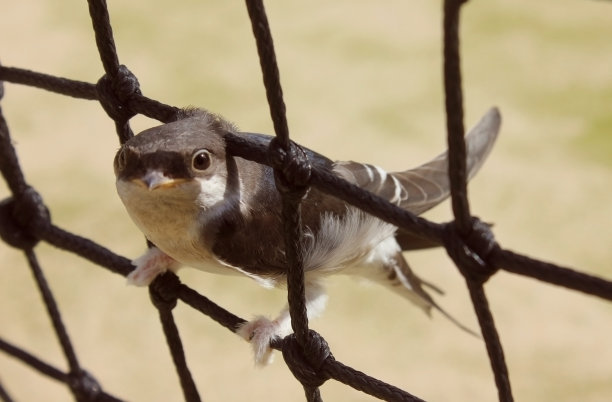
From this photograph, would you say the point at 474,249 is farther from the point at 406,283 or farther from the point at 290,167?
the point at 406,283

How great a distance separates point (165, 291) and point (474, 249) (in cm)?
30

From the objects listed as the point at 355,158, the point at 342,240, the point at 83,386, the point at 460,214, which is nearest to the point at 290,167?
the point at 460,214

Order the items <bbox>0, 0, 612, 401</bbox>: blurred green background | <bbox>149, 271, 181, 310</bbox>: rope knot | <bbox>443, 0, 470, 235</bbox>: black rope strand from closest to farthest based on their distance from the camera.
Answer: <bbox>443, 0, 470, 235</bbox>: black rope strand, <bbox>149, 271, 181, 310</bbox>: rope knot, <bbox>0, 0, 612, 401</bbox>: blurred green background

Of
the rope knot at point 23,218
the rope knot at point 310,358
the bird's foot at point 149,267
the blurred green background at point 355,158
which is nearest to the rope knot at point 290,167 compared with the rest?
the rope knot at point 310,358

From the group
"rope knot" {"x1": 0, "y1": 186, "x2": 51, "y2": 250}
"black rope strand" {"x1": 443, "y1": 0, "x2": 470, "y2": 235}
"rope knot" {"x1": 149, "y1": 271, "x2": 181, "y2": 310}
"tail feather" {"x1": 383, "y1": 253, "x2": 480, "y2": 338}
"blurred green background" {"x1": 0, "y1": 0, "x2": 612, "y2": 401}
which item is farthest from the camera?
"blurred green background" {"x1": 0, "y1": 0, "x2": 612, "y2": 401}

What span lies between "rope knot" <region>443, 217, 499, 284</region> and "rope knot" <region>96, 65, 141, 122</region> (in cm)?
27

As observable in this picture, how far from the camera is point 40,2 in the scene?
213cm

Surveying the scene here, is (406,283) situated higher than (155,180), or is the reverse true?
(406,283)

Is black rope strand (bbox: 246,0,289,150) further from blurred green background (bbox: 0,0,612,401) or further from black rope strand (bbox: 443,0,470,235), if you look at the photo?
blurred green background (bbox: 0,0,612,401)

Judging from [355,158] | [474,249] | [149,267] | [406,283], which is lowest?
[474,249]

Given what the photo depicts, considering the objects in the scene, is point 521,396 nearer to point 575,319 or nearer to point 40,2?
point 575,319

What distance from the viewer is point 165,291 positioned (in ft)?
2.15

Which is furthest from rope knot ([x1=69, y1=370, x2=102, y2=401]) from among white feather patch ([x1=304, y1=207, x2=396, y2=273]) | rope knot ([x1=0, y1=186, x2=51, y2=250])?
white feather patch ([x1=304, y1=207, x2=396, y2=273])

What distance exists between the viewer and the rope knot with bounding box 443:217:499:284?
44cm
